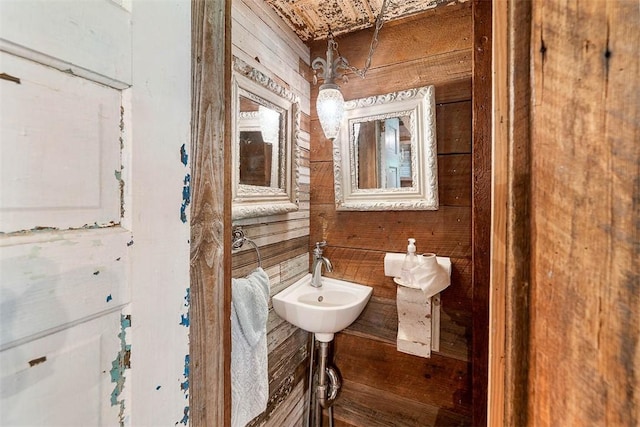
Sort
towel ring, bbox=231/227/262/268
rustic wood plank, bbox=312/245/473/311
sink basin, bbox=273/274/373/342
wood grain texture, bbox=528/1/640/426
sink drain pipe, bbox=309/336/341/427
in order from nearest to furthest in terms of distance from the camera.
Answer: wood grain texture, bbox=528/1/640/426
towel ring, bbox=231/227/262/268
sink basin, bbox=273/274/373/342
rustic wood plank, bbox=312/245/473/311
sink drain pipe, bbox=309/336/341/427

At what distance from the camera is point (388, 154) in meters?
1.34

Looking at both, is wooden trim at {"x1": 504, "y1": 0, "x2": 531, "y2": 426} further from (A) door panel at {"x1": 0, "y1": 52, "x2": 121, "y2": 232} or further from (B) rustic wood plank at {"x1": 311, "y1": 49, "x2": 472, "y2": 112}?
(B) rustic wood plank at {"x1": 311, "y1": 49, "x2": 472, "y2": 112}

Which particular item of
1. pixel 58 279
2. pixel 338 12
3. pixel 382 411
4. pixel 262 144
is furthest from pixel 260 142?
pixel 382 411

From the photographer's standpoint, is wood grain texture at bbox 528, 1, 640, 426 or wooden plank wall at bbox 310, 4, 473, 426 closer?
wood grain texture at bbox 528, 1, 640, 426

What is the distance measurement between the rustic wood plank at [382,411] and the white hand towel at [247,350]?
0.69 m

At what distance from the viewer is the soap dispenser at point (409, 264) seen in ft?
3.81

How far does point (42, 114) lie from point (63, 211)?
11 cm

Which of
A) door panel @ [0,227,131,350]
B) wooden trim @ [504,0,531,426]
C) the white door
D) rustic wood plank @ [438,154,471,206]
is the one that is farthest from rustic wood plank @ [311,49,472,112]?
door panel @ [0,227,131,350]

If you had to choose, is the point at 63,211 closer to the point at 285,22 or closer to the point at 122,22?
the point at 122,22

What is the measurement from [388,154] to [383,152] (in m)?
0.03

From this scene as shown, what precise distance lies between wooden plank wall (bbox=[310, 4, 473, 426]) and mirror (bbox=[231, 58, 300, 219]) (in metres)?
0.25

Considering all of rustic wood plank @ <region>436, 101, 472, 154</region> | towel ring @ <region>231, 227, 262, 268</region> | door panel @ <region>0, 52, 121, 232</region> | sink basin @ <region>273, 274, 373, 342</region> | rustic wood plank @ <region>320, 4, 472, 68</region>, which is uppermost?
rustic wood plank @ <region>320, 4, 472, 68</region>

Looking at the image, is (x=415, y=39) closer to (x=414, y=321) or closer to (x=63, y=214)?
(x=414, y=321)

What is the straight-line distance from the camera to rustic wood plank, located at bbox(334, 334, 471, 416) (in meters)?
1.22
